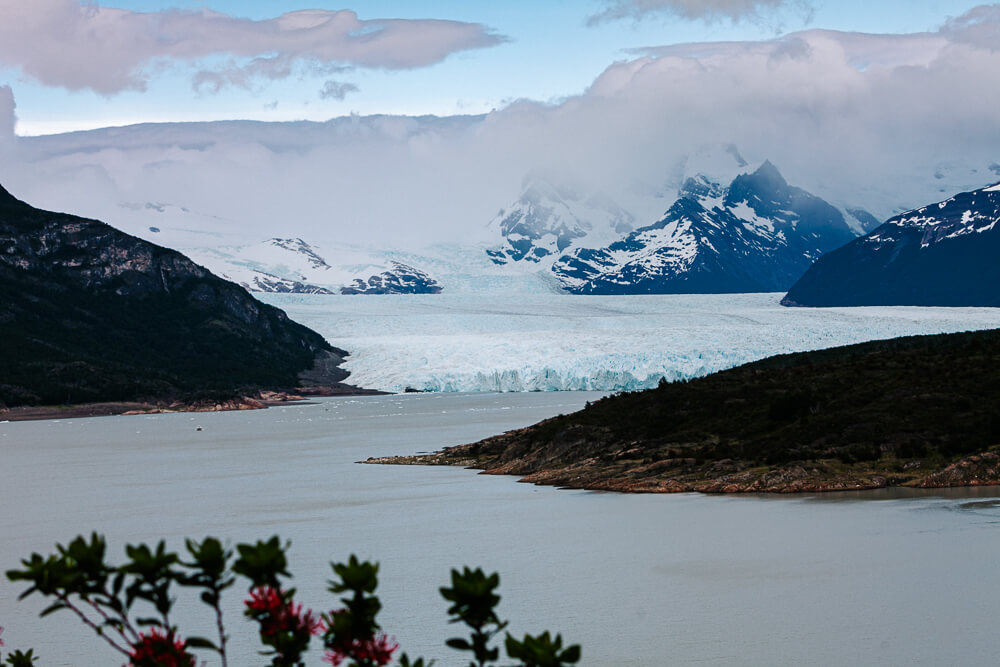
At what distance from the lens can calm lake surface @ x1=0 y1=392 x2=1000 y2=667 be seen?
23172 mm

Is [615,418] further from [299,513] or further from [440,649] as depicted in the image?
[440,649]

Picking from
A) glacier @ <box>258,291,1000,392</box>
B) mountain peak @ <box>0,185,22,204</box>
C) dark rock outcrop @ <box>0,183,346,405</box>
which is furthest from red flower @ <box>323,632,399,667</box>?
mountain peak @ <box>0,185,22,204</box>

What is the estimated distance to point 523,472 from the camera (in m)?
53.4

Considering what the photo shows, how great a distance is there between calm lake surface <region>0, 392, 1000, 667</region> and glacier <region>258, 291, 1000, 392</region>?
42.5 meters

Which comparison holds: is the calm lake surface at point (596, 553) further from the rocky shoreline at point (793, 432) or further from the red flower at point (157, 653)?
the red flower at point (157, 653)

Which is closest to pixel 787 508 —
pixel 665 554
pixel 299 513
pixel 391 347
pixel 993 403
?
pixel 665 554

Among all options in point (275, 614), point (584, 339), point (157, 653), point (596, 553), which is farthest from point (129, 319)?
point (275, 614)

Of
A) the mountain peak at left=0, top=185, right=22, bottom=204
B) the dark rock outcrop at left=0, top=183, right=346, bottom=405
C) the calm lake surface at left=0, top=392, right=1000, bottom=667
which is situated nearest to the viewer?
the calm lake surface at left=0, top=392, right=1000, bottom=667

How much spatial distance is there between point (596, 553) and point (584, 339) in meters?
74.9

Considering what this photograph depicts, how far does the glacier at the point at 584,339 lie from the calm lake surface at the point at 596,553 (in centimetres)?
4254

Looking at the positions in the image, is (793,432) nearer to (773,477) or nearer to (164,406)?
(773,477)

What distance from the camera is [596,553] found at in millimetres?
32844

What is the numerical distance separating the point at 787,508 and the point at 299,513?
54.6ft

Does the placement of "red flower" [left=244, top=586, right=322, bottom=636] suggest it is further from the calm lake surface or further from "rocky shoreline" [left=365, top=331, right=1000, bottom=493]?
"rocky shoreline" [left=365, top=331, right=1000, bottom=493]
